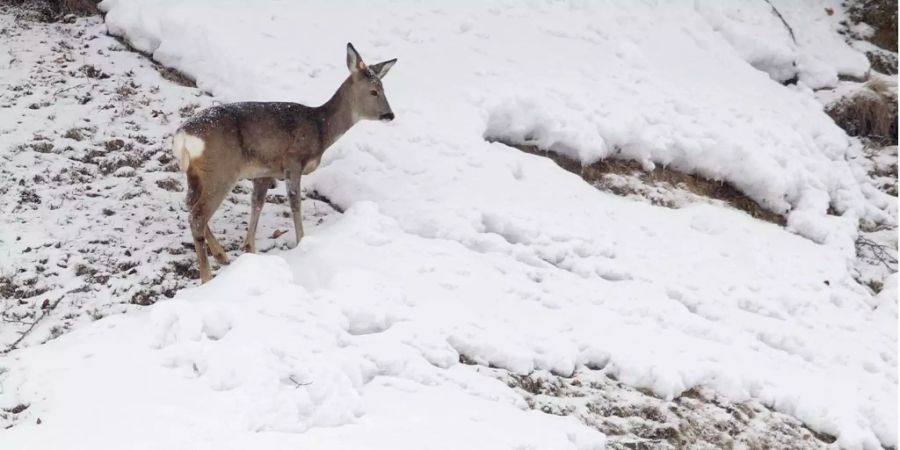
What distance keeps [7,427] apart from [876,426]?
21.9 ft

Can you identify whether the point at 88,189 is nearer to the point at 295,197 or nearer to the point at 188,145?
the point at 188,145

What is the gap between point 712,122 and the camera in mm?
10719

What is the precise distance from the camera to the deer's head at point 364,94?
27.1 feet

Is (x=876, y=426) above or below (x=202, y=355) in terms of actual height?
below

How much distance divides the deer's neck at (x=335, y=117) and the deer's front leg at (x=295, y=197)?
0.50 m

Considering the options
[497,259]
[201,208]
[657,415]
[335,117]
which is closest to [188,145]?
[201,208]

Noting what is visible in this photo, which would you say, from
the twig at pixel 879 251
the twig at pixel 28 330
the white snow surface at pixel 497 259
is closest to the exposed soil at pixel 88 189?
the twig at pixel 28 330

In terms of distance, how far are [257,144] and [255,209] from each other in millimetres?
690

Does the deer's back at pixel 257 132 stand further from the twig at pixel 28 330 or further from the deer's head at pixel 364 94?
the twig at pixel 28 330

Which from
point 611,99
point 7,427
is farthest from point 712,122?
point 7,427

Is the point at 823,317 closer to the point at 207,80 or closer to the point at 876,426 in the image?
the point at 876,426

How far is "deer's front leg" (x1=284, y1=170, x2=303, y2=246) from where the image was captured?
24.8ft

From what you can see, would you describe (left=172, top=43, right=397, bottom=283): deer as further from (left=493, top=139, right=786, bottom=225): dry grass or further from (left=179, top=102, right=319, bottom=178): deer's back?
(left=493, top=139, right=786, bottom=225): dry grass

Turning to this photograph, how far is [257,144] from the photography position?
23.9 ft
